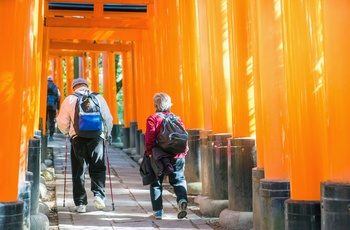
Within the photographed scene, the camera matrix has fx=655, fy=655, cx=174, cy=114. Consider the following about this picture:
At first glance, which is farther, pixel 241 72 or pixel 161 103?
pixel 161 103

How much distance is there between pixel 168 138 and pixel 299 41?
2707mm

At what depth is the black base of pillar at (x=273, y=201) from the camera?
5664 millimetres

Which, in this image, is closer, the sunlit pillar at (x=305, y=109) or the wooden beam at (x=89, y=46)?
the sunlit pillar at (x=305, y=109)

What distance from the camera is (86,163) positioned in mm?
8109

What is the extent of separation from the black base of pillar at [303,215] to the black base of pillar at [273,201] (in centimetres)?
74

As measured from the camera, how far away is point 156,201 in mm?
7594

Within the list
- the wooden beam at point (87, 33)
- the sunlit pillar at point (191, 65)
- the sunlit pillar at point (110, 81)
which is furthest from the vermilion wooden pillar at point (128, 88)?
the sunlit pillar at point (191, 65)

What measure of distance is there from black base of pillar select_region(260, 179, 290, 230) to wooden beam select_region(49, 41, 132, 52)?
12852 millimetres

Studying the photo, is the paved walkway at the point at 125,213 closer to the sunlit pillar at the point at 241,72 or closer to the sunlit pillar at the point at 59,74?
the sunlit pillar at the point at 241,72

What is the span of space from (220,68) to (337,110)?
3.97 meters

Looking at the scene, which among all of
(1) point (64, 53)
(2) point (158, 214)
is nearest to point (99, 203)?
(2) point (158, 214)

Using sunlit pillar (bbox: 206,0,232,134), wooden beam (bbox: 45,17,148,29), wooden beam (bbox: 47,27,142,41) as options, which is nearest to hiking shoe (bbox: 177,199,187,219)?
sunlit pillar (bbox: 206,0,232,134)

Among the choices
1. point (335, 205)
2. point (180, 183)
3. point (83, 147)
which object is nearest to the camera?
point (335, 205)

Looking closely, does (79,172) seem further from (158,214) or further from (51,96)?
(51,96)
